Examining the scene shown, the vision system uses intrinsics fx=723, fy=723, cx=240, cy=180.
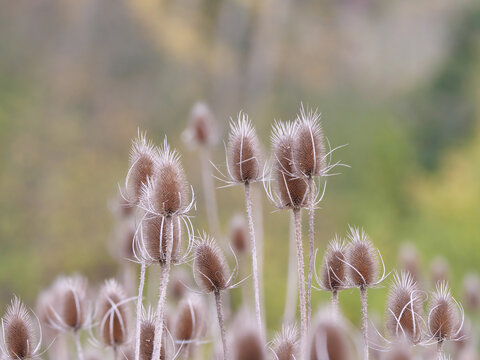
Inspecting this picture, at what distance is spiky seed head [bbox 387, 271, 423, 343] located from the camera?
4.71ft

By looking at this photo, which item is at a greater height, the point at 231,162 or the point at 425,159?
the point at 425,159

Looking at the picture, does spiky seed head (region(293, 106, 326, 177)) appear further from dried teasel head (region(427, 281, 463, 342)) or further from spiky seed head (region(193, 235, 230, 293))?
dried teasel head (region(427, 281, 463, 342))

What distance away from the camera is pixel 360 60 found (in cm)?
1258

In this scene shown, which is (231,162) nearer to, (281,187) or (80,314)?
(281,187)

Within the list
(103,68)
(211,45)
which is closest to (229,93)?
(211,45)

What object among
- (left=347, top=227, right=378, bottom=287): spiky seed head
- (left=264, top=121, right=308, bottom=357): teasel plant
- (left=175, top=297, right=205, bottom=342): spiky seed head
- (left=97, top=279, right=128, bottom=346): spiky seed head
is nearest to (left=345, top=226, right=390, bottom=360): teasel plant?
(left=347, top=227, right=378, bottom=287): spiky seed head

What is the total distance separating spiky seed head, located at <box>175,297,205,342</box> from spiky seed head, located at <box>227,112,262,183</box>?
30cm

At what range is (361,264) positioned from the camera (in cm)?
149

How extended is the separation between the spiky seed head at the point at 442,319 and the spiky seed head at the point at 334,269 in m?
0.19

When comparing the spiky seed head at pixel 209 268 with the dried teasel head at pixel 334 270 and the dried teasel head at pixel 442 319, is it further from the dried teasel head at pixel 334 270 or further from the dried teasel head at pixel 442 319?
the dried teasel head at pixel 442 319

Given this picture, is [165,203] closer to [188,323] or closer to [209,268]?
[209,268]

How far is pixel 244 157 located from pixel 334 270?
1.03ft

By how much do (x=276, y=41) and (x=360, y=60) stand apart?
172cm

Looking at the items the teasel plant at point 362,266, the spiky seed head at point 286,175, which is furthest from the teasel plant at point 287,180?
the teasel plant at point 362,266
